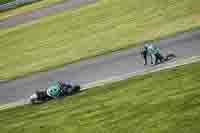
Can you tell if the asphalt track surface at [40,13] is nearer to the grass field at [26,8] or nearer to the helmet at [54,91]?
the grass field at [26,8]

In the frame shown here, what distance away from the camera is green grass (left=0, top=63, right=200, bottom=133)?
65.3ft

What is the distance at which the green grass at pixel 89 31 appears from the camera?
102ft

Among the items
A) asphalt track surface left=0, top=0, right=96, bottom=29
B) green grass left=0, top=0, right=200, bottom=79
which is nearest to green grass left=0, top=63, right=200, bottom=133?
green grass left=0, top=0, right=200, bottom=79

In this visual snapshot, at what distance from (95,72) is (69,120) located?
5.67 meters

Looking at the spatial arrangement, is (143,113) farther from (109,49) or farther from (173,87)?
(109,49)

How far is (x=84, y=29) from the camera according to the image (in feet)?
117

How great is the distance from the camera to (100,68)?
1081 inches

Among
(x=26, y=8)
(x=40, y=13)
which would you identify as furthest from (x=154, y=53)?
(x=26, y=8)

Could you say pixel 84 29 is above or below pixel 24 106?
above

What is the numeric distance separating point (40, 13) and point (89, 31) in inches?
→ 405

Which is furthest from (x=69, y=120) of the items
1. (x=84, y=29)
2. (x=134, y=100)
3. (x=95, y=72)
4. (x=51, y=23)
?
(x=51, y=23)

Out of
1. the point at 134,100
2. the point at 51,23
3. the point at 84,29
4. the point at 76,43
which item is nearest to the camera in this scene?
the point at 134,100

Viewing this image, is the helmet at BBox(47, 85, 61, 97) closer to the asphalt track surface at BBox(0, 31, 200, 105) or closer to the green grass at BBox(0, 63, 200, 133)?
the green grass at BBox(0, 63, 200, 133)

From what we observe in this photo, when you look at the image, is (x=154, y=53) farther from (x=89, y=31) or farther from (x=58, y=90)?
(x=89, y=31)
